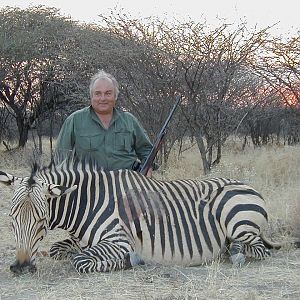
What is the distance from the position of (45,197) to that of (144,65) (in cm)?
673

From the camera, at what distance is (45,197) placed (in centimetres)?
430

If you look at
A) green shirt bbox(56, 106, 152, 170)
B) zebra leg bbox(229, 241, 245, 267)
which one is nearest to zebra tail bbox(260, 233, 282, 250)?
zebra leg bbox(229, 241, 245, 267)

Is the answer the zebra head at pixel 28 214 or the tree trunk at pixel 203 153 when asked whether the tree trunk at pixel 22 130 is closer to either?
the tree trunk at pixel 203 153

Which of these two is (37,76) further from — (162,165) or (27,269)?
(27,269)

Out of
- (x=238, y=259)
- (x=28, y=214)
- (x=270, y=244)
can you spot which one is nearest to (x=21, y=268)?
(x=28, y=214)

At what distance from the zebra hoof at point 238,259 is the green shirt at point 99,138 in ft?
4.31

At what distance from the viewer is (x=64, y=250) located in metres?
4.84

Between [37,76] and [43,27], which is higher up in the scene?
[43,27]

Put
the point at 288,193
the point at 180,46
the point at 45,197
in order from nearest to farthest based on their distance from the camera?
the point at 45,197
the point at 288,193
the point at 180,46

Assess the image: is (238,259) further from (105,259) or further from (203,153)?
(203,153)

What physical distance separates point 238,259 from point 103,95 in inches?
69.6

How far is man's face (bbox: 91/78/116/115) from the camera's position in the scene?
5.16 meters

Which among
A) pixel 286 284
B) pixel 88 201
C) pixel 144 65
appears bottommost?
pixel 286 284

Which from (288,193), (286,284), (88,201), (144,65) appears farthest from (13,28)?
(286,284)
